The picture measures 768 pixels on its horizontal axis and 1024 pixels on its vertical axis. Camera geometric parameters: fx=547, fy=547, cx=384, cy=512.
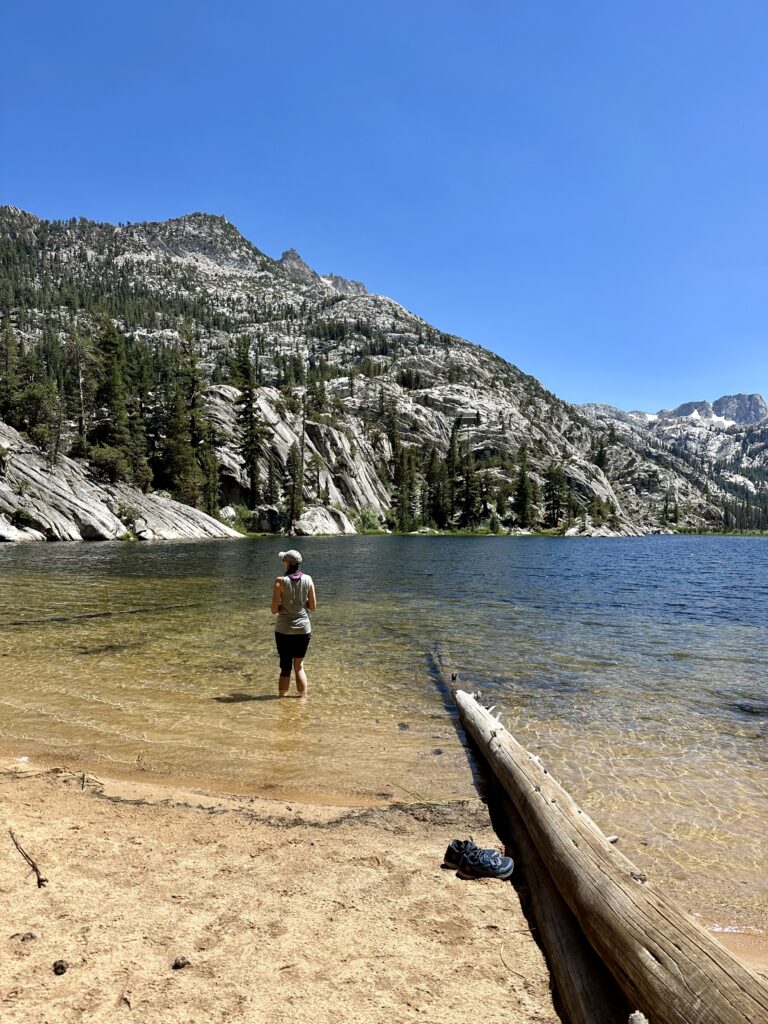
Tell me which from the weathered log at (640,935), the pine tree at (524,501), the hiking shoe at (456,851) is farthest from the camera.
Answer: the pine tree at (524,501)

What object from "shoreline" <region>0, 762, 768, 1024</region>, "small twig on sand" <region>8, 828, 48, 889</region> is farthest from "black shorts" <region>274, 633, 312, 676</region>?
"small twig on sand" <region>8, 828, 48, 889</region>

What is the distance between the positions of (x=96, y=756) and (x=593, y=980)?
8.23 m

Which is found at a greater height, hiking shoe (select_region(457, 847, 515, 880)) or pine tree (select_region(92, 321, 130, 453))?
pine tree (select_region(92, 321, 130, 453))

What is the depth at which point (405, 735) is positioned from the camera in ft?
35.0

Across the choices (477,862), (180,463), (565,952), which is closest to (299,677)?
(477,862)

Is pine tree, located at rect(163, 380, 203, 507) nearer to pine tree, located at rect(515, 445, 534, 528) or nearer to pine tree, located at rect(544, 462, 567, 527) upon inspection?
pine tree, located at rect(515, 445, 534, 528)

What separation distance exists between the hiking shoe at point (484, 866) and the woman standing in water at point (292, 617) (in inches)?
274

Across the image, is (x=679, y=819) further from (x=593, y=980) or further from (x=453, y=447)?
(x=453, y=447)

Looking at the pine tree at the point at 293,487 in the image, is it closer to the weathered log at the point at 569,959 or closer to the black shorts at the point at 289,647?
the black shorts at the point at 289,647

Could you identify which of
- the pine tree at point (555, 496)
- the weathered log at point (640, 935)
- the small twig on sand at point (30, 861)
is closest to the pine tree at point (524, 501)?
the pine tree at point (555, 496)

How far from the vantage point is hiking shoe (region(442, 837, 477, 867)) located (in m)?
6.14

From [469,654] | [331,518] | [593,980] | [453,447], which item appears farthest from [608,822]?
[453,447]

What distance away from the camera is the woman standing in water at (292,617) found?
1248cm

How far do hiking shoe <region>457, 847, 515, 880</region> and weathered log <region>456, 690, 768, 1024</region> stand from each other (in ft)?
1.44
